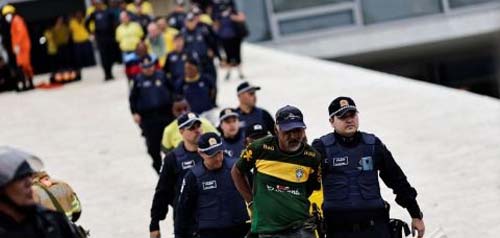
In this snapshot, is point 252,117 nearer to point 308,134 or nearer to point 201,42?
point 308,134

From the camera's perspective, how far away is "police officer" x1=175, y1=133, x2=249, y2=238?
316 inches

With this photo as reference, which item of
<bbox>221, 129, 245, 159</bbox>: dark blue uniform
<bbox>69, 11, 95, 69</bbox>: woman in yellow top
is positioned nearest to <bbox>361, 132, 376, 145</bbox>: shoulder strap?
<bbox>221, 129, 245, 159</bbox>: dark blue uniform

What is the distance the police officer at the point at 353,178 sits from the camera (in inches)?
302

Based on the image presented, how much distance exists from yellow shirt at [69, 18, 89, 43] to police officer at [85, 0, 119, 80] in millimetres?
1907

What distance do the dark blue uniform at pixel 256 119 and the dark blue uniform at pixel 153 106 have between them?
2.64 metres

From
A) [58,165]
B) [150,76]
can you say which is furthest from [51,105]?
[150,76]

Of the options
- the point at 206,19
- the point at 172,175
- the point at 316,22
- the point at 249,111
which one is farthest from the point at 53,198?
the point at 316,22

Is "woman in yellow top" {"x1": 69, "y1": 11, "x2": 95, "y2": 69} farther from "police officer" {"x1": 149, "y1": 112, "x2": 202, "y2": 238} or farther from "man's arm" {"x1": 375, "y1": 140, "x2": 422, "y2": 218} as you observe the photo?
"man's arm" {"x1": 375, "y1": 140, "x2": 422, "y2": 218}

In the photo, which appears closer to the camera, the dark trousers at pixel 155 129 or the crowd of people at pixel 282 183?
the crowd of people at pixel 282 183

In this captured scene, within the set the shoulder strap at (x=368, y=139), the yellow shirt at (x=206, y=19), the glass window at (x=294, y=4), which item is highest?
the shoulder strap at (x=368, y=139)

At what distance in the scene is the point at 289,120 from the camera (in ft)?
23.6

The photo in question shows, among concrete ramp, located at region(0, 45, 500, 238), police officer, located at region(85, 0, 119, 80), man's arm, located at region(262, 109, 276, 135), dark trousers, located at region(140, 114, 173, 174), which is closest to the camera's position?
man's arm, located at region(262, 109, 276, 135)

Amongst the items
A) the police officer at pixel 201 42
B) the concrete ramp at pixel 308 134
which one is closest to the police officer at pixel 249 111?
the concrete ramp at pixel 308 134

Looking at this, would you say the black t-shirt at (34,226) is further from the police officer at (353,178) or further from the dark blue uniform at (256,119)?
the dark blue uniform at (256,119)
